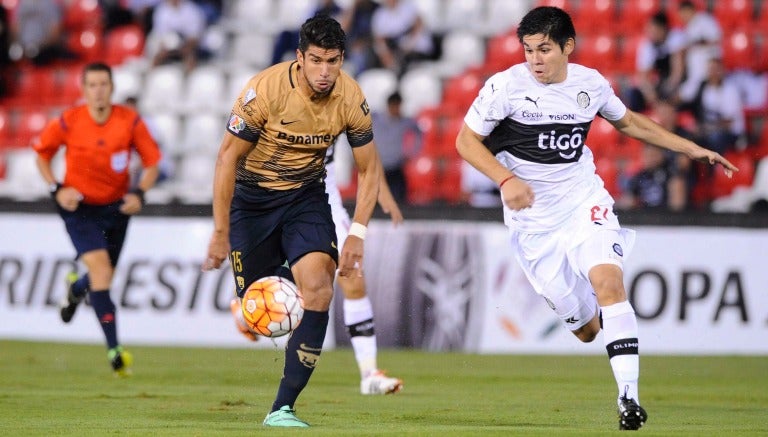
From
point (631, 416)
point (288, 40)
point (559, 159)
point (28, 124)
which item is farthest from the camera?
point (28, 124)

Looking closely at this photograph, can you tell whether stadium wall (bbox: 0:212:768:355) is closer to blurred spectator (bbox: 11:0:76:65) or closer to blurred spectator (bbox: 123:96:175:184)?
blurred spectator (bbox: 123:96:175:184)

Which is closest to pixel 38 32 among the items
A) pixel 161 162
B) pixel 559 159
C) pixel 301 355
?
pixel 161 162

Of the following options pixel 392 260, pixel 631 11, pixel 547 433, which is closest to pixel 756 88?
pixel 631 11

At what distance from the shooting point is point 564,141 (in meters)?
9.15

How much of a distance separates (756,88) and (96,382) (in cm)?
1012

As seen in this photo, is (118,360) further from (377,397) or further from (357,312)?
(377,397)

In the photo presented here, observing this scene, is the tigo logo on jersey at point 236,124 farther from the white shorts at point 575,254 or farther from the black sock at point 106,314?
the black sock at point 106,314

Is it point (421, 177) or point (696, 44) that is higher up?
point (696, 44)

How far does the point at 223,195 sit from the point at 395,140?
9.28 metres

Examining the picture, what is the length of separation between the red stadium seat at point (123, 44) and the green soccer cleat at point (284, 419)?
1462 centimetres

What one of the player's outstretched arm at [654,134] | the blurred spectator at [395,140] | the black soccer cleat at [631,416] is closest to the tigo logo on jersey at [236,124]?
the player's outstretched arm at [654,134]

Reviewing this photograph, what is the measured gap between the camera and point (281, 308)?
8.30 metres

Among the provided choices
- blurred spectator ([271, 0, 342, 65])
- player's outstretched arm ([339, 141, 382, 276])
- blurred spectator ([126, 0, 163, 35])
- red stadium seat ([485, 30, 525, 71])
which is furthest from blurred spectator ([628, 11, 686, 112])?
player's outstretched arm ([339, 141, 382, 276])

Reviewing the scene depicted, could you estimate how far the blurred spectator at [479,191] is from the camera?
1669 cm
